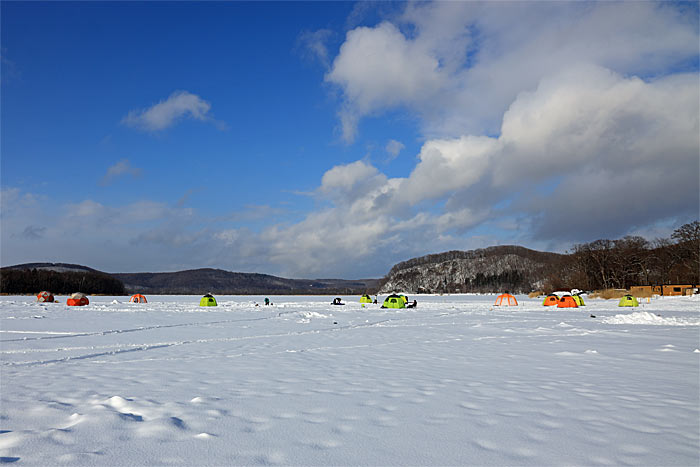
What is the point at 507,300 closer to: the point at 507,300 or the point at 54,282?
the point at 507,300

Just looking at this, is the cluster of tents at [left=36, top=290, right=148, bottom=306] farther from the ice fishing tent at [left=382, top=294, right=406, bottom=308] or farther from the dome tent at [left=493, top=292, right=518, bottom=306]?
the dome tent at [left=493, top=292, right=518, bottom=306]

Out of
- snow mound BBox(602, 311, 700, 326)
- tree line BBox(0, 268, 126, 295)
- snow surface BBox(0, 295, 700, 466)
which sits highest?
tree line BBox(0, 268, 126, 295)

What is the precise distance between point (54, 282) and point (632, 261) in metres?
137

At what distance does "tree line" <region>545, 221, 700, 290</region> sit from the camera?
203 feet

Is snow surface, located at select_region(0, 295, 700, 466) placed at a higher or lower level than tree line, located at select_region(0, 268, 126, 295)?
lower

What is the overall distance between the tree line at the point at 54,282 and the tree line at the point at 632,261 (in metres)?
120

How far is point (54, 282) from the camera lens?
116625 mm

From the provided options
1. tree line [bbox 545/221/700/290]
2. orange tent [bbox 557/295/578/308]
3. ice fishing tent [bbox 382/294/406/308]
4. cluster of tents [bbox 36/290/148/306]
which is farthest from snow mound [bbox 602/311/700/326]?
tree line [bbox 545/221/700/290]

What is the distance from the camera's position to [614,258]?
70125 mm

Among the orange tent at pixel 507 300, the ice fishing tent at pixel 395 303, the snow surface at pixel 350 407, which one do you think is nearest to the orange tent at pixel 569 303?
the orange tent at pixel 507 300

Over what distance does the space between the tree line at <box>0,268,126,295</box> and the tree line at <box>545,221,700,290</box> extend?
120326 mm

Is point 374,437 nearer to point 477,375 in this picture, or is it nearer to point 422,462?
point 422,462

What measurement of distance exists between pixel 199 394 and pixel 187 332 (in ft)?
33.3

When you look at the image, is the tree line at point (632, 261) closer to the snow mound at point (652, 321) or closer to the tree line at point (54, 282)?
the snow mound at point (652, 321)
